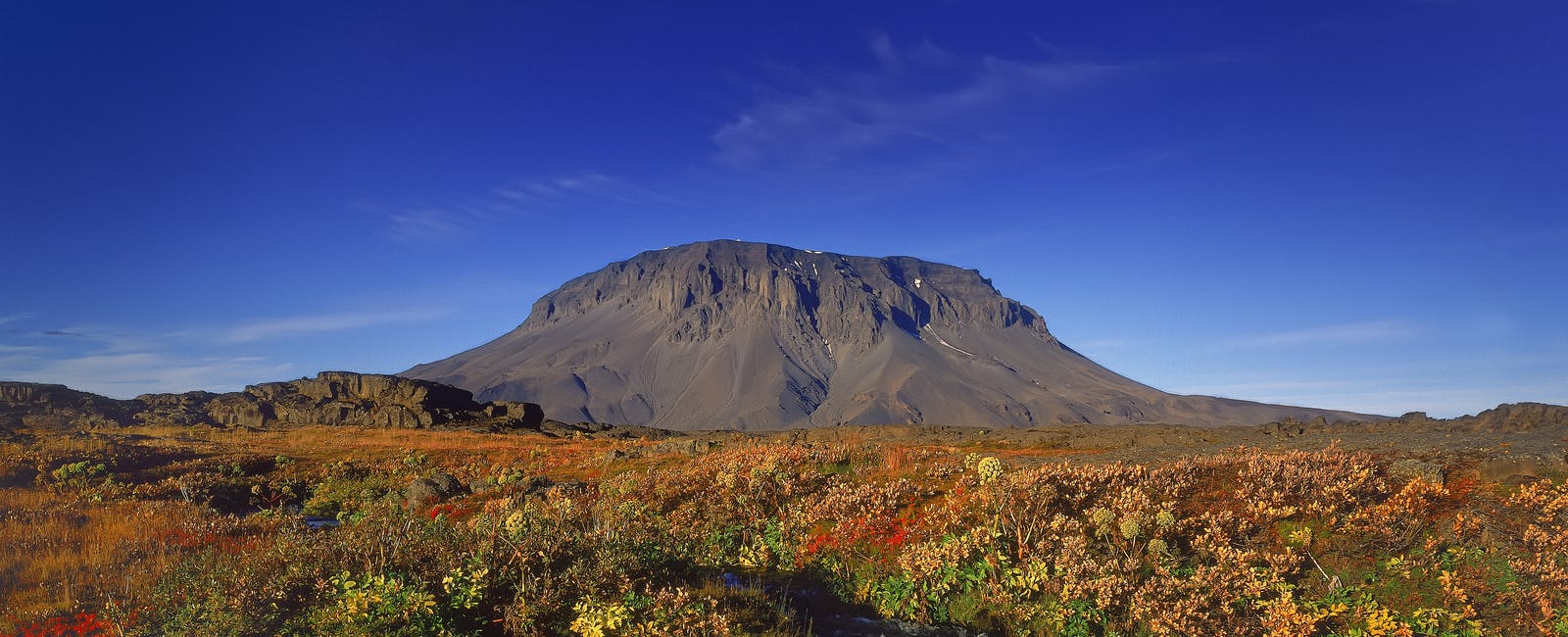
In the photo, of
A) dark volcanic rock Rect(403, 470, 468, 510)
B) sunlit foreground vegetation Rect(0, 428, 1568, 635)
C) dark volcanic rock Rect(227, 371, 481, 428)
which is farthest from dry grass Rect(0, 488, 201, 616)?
dark volcanic rock Rect(227, 371, 481, 428)

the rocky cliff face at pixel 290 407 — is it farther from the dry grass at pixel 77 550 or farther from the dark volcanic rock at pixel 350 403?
the dry grass at pixel 77 550

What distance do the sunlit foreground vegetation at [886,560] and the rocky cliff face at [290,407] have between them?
1951 inches

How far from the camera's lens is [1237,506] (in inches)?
413

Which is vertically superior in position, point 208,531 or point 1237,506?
point 1237,506

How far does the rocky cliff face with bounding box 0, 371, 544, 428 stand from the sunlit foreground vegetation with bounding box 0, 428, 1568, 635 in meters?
49.6

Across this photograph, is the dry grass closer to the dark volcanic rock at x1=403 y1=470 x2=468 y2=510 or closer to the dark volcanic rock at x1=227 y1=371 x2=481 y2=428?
the dark volcanic rock at x1=403 y1=470 x2=468 y2=510

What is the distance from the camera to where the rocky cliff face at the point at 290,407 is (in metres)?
55.0

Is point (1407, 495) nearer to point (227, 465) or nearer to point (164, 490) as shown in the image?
point (164, 490)

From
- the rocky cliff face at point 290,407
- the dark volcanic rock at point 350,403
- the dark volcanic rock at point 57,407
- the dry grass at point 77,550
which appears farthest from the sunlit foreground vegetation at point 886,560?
the dark volcanic rock at point 350,403

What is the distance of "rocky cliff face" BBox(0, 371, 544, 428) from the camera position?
55.0m

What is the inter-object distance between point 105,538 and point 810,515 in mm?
12141

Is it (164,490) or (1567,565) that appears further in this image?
(164,490)

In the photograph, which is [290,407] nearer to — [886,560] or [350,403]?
[350,403]

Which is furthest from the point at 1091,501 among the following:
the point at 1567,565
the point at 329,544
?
the point at 329,544
